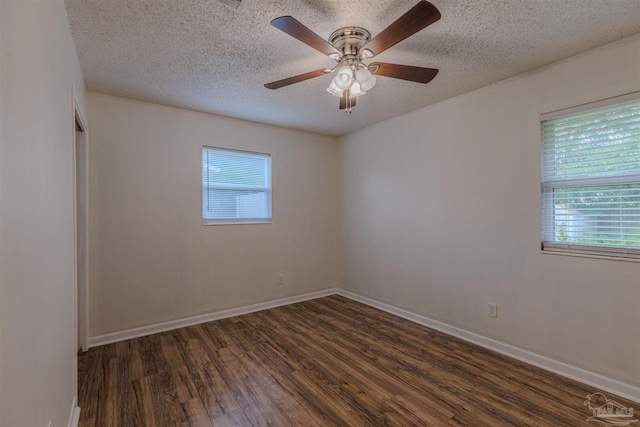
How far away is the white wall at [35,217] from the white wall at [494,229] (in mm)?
2973

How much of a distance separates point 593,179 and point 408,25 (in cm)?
179

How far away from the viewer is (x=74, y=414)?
1721 mm

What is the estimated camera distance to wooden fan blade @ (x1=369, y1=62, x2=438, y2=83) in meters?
1.78

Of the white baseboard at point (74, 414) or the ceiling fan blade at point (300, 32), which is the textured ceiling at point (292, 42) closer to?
the ceiling fan blade at point (300, 32)

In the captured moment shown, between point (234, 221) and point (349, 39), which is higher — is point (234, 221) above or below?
below

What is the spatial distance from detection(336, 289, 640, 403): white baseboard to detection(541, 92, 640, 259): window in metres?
0.86

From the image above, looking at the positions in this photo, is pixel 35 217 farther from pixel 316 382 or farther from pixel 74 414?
pixel 316 382

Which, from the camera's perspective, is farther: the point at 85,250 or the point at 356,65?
the point at 85,250

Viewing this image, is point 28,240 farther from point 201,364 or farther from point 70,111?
point 201,364

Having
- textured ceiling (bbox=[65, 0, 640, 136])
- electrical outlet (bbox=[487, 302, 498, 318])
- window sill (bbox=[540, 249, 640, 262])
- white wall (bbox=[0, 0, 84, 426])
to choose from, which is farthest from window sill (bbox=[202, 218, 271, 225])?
window sill (bbox=[540, 249, 640, 262])

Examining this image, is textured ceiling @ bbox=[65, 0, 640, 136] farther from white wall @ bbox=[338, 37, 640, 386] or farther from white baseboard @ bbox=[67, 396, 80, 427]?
white baseboard @ bbox=[67, 396, 80, 427]

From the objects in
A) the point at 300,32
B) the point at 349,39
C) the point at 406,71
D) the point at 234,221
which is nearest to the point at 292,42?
the point at 349,39

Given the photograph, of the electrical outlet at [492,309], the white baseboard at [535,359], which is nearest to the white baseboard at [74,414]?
the white baseboard at [535,359]

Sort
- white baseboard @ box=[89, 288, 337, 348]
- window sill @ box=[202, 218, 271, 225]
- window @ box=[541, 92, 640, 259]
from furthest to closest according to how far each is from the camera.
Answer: window sill @ box=[202, 218, 271, 225], white baseboard @ box=[89, 288, 337, 348], window @ box=[541, 92, 640, 259]
